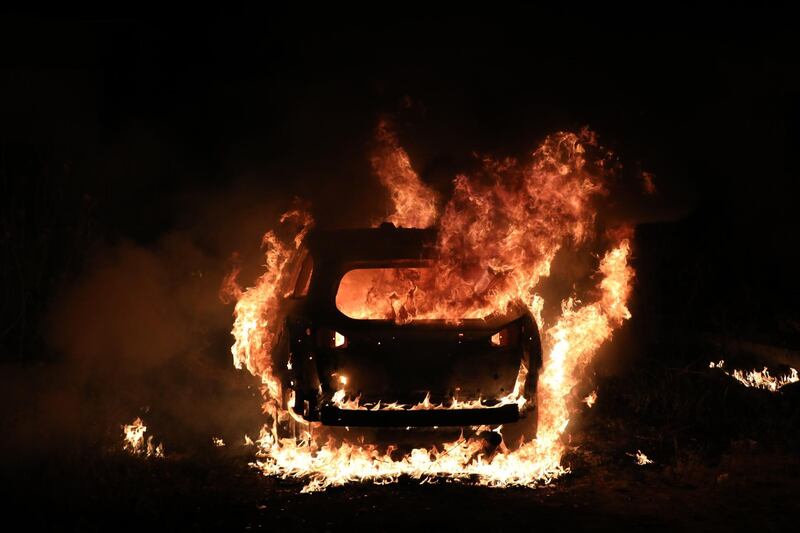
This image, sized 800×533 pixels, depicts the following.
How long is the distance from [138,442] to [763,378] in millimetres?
6501

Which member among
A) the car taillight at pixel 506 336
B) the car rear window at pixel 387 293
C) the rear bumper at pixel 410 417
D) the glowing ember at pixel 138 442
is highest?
the car rear window at pixel 387 293

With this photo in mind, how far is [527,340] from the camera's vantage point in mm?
5934

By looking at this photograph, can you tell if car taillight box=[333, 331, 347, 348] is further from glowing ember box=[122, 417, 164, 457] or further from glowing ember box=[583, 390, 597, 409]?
glowing ember box=[583, 390, 597, 409]

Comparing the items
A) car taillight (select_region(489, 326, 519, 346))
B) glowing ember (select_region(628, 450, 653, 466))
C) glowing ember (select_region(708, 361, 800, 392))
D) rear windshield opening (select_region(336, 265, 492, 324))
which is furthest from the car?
glowing ember (select_region(708, 361, 800, 392))

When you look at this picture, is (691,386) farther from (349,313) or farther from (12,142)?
(12,142)

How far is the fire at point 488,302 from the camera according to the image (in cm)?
600

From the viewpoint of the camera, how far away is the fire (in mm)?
5996

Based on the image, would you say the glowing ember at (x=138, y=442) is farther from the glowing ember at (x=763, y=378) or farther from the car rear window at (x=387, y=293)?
the glowing ember at (x=763, y=378)

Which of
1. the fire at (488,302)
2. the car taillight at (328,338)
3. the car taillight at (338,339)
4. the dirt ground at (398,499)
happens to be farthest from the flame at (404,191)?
the dirt ground at (398,499)

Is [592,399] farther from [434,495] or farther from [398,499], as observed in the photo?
[398,499]

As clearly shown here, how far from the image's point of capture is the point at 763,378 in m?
8.66

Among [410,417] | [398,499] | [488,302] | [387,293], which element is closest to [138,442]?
[387,293]

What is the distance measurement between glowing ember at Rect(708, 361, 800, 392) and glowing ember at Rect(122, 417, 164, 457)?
595 centimetres

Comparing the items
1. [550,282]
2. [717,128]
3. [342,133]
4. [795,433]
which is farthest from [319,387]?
[717,128]
